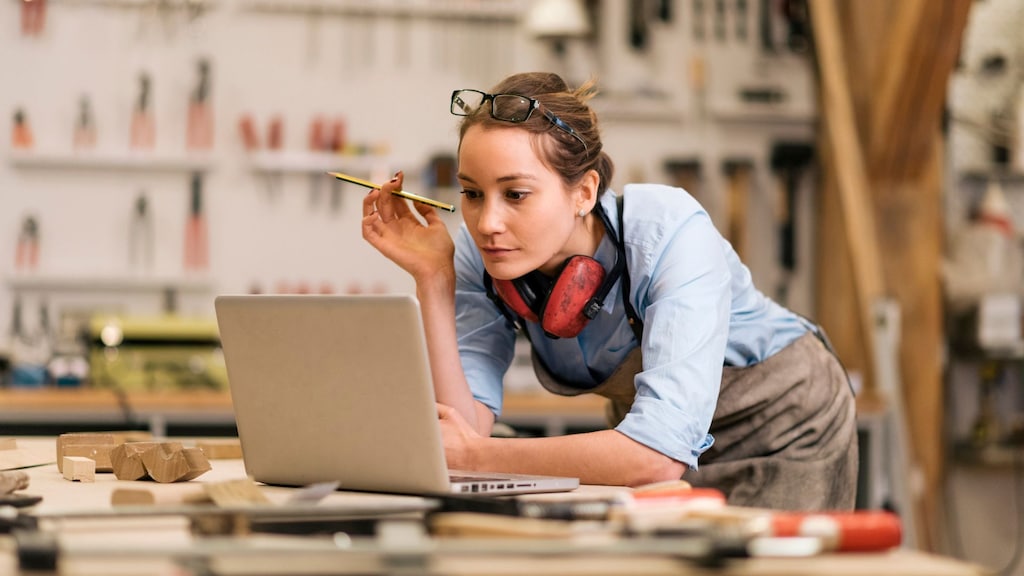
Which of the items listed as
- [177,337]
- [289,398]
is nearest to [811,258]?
[177,337]

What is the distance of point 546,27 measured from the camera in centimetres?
451

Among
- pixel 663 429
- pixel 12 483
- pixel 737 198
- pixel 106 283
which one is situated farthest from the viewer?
pixel 737 198

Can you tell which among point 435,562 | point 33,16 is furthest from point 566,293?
point 33,16

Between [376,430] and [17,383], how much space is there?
115 inches

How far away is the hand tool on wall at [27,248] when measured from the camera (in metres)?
4.32

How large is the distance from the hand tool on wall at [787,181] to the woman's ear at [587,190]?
3148mm

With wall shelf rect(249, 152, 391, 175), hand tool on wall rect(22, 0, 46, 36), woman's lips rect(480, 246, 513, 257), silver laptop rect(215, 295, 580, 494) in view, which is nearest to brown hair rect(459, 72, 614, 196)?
woman's lips rect(480, 246, 513, 257)

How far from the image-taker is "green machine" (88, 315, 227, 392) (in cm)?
376

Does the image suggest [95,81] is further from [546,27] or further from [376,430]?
[376,430]

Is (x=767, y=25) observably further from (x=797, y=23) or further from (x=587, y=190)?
(x=587, y=190)

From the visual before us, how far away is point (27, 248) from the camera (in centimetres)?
434

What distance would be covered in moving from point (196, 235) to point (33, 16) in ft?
3.32

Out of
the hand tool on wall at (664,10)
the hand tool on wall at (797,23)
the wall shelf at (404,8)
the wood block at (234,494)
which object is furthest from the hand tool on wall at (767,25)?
the wood block at (234,494)

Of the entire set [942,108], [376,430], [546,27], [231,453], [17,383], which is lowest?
[17,383]
